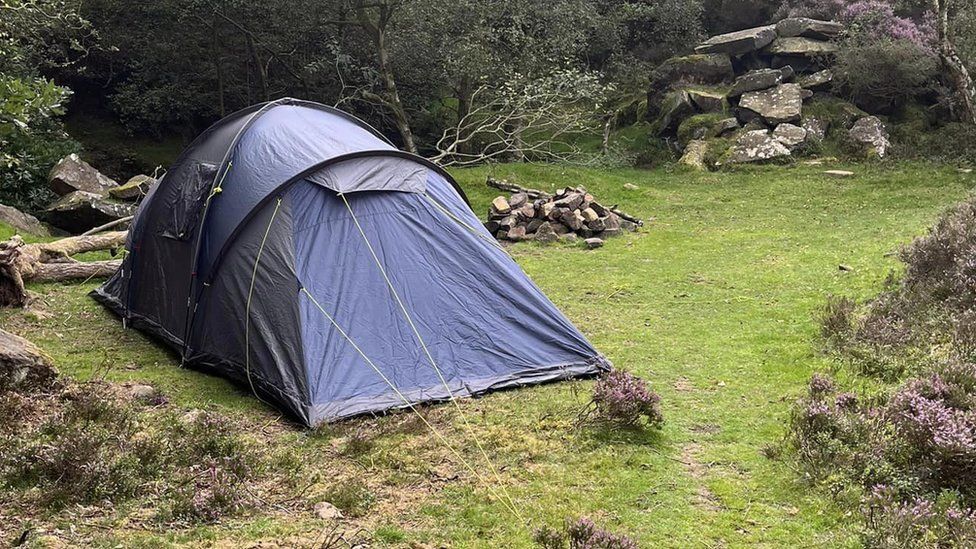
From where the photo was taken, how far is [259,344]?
23.2ft

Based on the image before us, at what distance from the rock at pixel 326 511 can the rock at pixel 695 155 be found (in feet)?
59.5

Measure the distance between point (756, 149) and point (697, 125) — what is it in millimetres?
2420

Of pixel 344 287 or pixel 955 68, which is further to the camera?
pixel 955 68

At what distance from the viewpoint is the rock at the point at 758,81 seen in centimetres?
2300

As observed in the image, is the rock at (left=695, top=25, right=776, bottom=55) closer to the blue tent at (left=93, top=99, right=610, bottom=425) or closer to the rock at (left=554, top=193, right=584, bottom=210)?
the rock at (left=554, top=193, right=584, bottom=210)

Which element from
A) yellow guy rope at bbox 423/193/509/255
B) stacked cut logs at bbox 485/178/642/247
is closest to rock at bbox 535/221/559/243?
stacked cut logs at bbox 485/178/642/247

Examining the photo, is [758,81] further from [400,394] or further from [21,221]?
[400,394]

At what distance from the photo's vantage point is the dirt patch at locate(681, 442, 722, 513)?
16.7 ft

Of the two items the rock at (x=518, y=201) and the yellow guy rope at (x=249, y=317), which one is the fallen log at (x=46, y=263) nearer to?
the yellow guy rope at (x=249, y=317)

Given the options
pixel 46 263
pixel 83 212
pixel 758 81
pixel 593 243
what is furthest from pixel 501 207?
pixel 758 81

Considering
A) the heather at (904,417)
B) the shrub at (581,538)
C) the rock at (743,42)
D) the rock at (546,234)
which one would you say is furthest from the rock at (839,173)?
the shrub at (581,538)

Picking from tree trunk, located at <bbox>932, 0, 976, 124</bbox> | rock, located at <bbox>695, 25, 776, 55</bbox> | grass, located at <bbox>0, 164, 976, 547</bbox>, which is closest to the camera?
grass, located at <bbox>0, 164, 976, 547</bbox>

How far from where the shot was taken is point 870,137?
816 inches

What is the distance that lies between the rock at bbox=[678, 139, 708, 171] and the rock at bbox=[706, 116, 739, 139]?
44 cm
